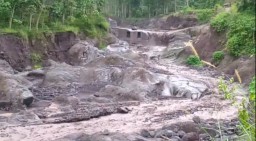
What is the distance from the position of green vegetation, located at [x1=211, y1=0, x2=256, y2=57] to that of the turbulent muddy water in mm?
2879

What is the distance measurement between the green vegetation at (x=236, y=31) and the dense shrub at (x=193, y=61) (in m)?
3.41

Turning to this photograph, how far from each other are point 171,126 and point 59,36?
2548cm

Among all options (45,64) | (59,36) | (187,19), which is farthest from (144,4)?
(45,64)

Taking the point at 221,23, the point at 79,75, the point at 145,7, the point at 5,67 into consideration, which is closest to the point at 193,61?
the point at 221,23

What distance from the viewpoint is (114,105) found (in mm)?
24188

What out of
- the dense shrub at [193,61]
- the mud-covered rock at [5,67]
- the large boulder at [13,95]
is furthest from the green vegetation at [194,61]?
the large boulder at [13,95]

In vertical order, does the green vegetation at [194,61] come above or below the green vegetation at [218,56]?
below

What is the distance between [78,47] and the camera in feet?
131

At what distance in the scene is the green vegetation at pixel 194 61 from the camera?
129 feet

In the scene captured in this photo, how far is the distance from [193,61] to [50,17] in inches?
603

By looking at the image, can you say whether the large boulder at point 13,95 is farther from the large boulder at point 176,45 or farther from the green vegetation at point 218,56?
the large boulder at point 176,45

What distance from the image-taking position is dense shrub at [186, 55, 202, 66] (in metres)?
39.5

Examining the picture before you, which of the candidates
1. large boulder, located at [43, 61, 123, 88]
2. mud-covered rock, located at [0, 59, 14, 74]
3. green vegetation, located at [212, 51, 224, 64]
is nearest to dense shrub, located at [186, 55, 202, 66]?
green vegetation, located at [212, 51, 224, 64]

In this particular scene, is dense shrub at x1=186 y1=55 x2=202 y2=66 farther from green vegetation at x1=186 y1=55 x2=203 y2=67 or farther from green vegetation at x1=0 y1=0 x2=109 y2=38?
green vegetation at x1=0 y1=0 x2=109 y2=38
